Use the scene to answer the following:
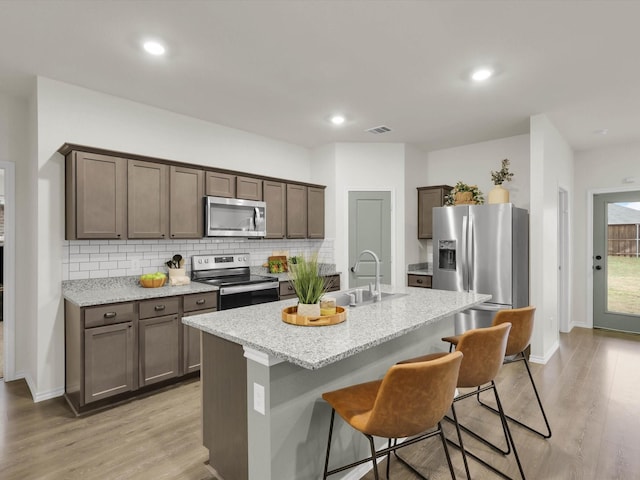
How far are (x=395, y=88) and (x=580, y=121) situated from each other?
8.30 ft

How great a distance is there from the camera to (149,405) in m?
3.10

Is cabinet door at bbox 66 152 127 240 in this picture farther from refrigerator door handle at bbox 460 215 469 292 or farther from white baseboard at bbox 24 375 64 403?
refrigerator door handle at bbox 460 215 469 292

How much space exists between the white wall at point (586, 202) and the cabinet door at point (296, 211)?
4.29 metres

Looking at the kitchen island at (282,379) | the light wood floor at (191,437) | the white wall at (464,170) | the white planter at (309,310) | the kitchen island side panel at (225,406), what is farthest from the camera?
the white wall at (464,170)

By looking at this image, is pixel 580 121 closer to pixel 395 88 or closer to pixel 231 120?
pixel 395 88

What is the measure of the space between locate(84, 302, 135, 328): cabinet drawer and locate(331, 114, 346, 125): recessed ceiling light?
9.50ft

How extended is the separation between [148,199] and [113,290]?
93 cm

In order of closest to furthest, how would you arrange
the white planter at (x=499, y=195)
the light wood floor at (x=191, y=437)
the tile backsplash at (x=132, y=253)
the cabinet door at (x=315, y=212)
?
the light wood floor at (x=191, y=437) → the tile backsplash at (x=132, y=253) → the white planter at (x=499, y=195) → the cabinet door at (x=315, y=212)

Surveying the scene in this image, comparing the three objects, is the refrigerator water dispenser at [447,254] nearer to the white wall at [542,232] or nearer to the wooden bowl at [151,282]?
the white wall at [542,232]

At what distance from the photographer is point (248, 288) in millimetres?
3994

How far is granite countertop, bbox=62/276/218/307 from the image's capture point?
3055 millimetres

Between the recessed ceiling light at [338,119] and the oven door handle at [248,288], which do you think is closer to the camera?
the oven door handle at [248,288]

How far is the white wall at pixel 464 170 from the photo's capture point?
507cm

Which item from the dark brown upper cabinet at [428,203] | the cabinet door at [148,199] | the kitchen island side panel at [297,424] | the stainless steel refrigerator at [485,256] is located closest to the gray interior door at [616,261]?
the stainless steel refrigerator at [485,256]
